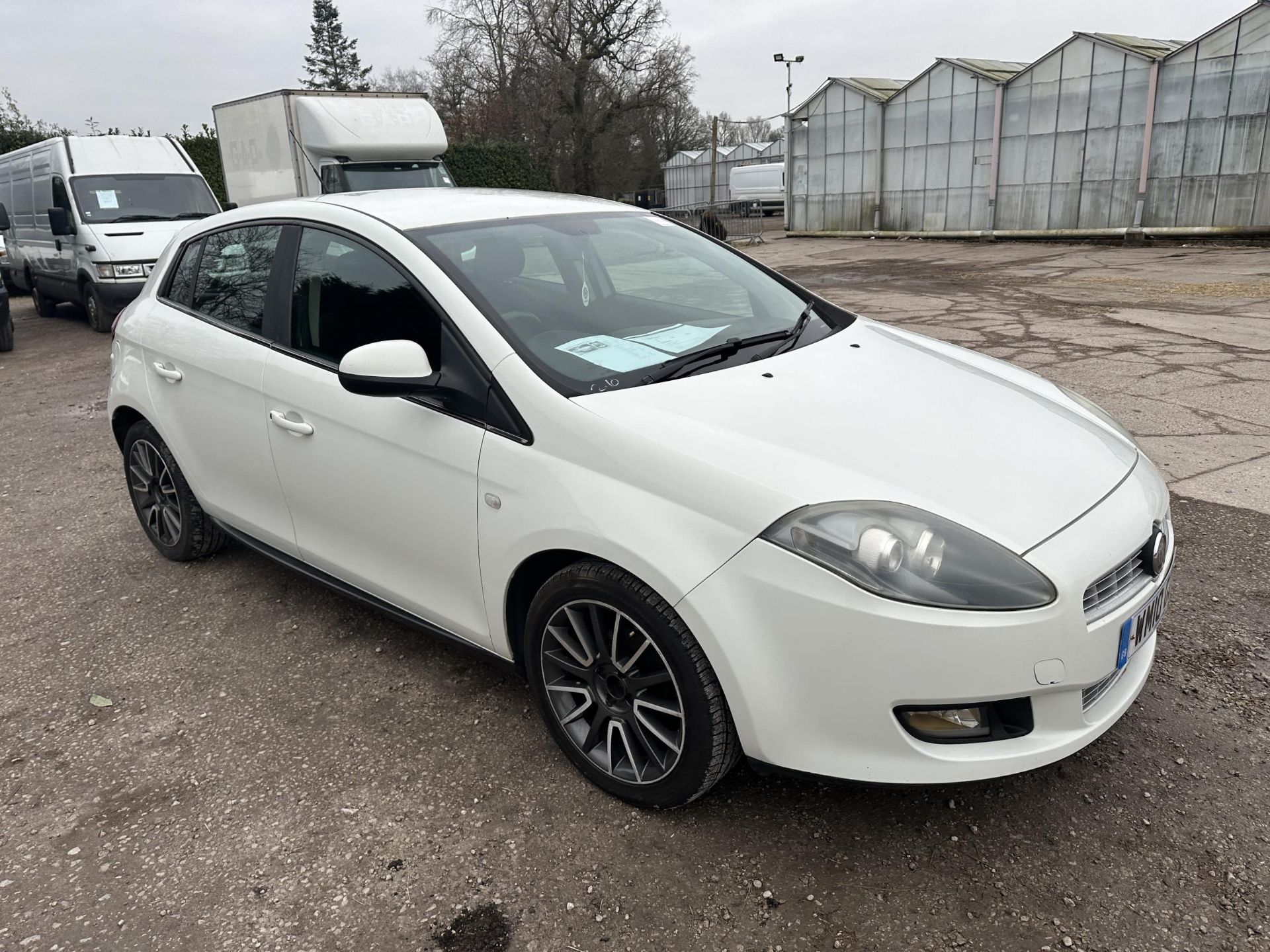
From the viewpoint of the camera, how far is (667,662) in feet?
7.29

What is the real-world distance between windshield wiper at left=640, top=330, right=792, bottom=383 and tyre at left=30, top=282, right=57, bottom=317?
47.7ft

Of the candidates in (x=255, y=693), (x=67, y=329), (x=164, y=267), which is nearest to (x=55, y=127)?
(x=67, y=329)

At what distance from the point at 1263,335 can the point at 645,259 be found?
25.3 ft

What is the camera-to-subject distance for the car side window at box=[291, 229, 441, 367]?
9.11 ft

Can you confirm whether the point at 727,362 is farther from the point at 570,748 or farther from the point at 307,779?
the point at 307,779

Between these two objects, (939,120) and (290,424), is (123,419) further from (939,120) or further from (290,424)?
(939,120)

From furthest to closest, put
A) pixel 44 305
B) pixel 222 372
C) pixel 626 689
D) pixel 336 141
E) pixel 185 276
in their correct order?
pixel 44 305 < pixel 336 141 < pixel 185 276 < pixel 222 372 < pixel 626 689

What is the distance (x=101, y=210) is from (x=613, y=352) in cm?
1172

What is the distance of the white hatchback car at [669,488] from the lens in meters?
2.02

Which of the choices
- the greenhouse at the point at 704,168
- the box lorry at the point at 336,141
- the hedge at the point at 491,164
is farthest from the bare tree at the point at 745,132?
the box lorry at the point at 336,141

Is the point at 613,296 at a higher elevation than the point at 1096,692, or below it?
higher

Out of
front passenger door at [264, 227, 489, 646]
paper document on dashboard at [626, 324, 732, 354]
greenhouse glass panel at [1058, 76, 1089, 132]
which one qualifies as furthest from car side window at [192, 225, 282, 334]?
greenhouse glass panel at [1058, 76, 1089, 132]

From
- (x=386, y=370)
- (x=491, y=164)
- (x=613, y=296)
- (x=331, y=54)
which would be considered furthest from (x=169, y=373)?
(x=331, y=54)

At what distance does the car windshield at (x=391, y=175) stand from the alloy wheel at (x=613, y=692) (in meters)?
11.5
